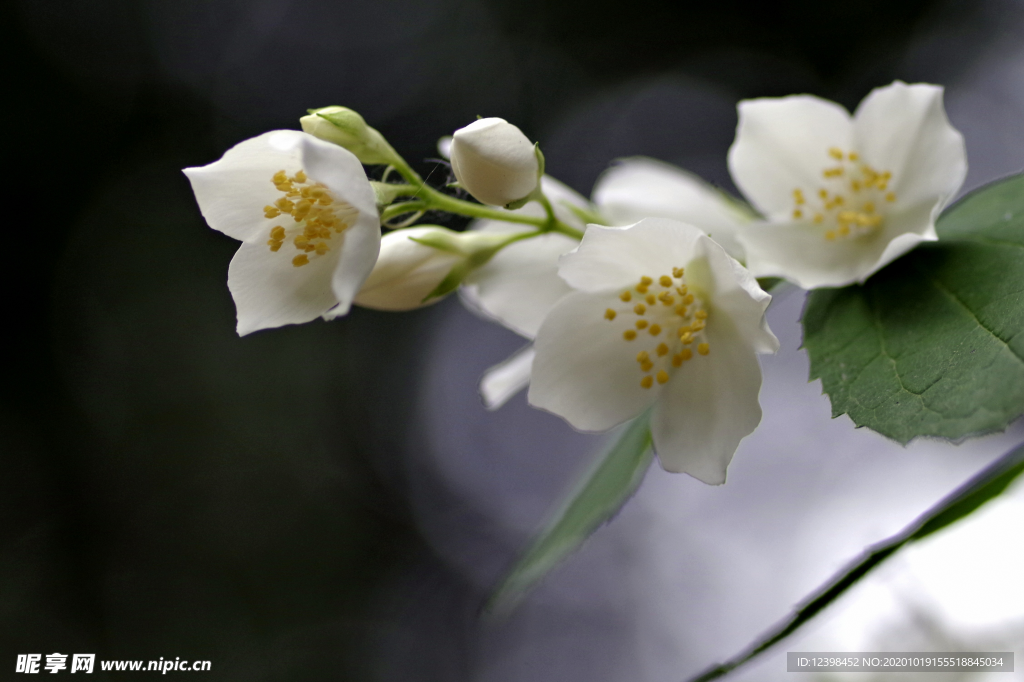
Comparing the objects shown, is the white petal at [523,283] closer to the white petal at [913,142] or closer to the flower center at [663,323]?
the flower center at [663,323]

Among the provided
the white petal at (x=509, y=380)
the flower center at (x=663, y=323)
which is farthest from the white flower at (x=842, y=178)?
the white petal at (x=509, y=380)

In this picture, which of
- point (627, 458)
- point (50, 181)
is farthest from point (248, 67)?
point (627, 458)

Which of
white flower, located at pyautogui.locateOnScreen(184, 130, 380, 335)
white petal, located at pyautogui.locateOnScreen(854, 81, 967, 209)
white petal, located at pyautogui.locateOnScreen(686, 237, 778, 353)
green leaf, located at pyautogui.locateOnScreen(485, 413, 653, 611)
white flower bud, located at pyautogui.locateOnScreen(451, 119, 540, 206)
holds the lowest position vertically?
green leaf, located at pyautogui.locateOnScreen(485, 413, 653, 611)

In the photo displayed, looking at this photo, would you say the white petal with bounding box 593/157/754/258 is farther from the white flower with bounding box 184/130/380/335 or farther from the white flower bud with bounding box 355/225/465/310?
the white flower with bounding box 184/130/380/335

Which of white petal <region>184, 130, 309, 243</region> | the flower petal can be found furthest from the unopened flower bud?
the flower petal

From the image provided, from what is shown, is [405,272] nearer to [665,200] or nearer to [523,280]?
[523,280]

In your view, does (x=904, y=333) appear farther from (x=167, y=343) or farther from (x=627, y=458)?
(x=167, y=343)

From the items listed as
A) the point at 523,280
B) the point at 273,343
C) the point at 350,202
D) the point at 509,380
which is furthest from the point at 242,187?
the point at 273,343
